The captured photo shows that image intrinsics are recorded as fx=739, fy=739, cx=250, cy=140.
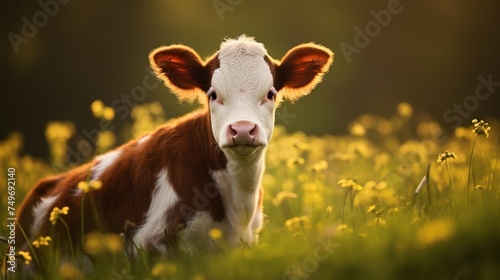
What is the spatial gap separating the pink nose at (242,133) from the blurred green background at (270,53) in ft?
27.9

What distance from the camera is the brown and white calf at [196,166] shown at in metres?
5.35

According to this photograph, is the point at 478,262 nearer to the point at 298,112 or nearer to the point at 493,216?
the point at 493,216

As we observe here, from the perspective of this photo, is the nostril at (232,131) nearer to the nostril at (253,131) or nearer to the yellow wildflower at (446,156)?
the nostril at (253,131)

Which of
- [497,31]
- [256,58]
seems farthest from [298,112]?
[256,58]

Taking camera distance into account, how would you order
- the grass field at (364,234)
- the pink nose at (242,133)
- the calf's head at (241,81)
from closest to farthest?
the grass field at (364,234), the pink nose at (242,133), the calf's head at (241,81)

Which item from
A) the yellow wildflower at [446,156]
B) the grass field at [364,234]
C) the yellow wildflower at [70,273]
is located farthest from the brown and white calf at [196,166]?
the yellow wildflower at [446,156]

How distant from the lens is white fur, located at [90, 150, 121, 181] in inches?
234

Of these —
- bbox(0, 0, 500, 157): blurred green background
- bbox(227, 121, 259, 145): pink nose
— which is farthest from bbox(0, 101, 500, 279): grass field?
bbox(0, 0, 500, 157): blurred green background

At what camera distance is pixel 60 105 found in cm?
1588

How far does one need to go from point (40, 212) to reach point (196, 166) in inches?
55.8

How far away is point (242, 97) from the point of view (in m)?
5.48

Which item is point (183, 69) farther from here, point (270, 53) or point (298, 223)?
point (270, 53)

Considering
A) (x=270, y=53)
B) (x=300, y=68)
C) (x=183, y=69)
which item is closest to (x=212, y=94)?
(x=183, y=69)

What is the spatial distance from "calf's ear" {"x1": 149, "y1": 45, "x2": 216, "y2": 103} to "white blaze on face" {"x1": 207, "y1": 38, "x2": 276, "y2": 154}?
0.70 ft
